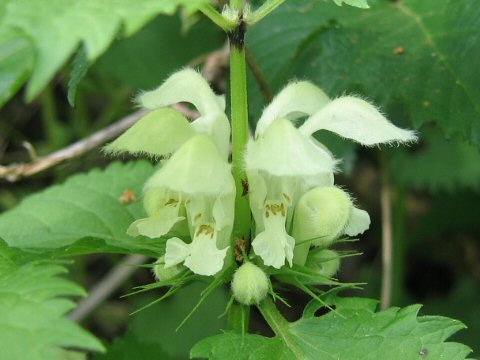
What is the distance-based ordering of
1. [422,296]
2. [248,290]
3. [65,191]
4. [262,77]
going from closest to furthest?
[248,290] < [65,191] < [262,77] < [422,296]

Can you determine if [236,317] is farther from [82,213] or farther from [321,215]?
[82,213]

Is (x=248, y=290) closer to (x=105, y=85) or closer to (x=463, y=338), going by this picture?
(x=463, y=338)

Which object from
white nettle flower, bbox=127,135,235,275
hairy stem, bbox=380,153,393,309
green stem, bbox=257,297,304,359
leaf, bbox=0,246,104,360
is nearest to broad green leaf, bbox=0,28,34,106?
leaf, bbox=0,246,104,360

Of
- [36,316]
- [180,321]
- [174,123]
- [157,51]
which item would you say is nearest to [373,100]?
[174,123]

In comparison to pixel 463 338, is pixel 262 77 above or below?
above

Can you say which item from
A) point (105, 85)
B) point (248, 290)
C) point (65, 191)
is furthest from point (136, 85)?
point (248, 290)

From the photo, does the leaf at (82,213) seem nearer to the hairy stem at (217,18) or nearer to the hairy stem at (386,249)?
the hairy stem at (217,18)

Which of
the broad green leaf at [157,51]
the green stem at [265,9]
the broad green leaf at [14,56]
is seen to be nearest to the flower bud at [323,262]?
the green stem at [265,9]
